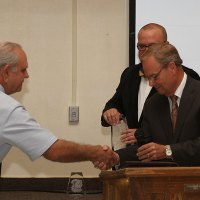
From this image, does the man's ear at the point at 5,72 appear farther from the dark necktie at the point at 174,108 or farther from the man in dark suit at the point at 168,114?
the dark necktie at the point at 174,108

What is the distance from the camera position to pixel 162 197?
242cm

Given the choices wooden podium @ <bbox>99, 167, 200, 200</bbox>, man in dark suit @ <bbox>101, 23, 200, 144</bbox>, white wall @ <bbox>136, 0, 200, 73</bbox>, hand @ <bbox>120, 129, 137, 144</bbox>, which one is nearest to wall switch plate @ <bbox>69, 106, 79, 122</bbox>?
white wall @ <bbox>136, 0, 200, 73</bbox>

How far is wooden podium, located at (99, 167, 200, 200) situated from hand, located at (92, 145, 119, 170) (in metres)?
1.02

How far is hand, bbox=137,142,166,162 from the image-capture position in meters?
3.17

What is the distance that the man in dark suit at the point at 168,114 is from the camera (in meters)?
3.17

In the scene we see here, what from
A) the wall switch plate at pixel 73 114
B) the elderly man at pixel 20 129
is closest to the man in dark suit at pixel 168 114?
the elderly man at pixel 20 129

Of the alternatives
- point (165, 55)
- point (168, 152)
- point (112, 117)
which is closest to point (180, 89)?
point (165, 55)

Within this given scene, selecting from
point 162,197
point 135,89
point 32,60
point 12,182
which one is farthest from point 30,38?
point 162,197

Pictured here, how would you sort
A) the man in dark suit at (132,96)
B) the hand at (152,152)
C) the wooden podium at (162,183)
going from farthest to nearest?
the man in dark suit at (132,96), the hand at (152,152), the wooden podium at (162,183)

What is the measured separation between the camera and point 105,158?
11.6 ft

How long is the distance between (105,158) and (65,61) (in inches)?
111

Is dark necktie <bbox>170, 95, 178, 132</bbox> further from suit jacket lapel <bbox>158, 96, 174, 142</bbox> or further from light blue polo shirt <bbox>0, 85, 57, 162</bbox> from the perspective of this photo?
light blue polo shirt <bbox>0, 85, 57, 162</bbox>

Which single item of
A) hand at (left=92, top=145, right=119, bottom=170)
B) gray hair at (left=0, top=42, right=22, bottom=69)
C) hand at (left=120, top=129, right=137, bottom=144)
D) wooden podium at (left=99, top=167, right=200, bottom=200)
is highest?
gray hair at (left=0, top=42, right=22, bottom=69)

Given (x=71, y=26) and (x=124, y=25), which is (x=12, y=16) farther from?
(x=124, y=25)
